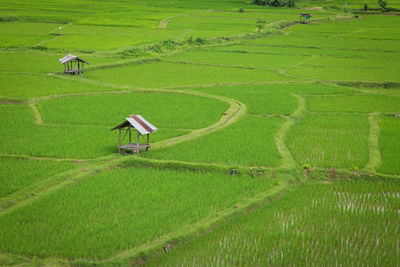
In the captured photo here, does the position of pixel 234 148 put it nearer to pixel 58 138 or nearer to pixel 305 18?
pixel 58 138

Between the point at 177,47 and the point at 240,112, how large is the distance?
41.0ft

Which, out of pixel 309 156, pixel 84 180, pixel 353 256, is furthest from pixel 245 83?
pixel 353 256

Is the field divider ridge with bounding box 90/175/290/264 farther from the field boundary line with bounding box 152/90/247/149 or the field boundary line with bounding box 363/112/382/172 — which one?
the field boundary line with bounding box 152/90/247/149

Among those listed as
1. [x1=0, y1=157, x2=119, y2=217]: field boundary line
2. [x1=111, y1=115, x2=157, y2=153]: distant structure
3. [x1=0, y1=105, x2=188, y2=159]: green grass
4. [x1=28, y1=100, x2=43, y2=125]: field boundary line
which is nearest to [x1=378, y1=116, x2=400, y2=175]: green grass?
[x1=0, y1=105, x2=188, y2=159]: green grass

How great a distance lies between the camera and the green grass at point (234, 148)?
9961mm

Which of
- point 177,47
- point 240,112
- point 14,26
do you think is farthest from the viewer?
point 14,26

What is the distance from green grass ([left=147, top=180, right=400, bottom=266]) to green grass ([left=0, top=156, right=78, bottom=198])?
10.7ft

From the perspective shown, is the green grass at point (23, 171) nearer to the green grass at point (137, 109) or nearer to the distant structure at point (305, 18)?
the green grass at point (137, 109)

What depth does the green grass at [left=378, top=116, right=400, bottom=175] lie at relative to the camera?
978 centimetres

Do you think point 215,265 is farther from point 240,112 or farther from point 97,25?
point 97,25

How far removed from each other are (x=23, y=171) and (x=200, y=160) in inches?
137

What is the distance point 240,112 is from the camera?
13883mm

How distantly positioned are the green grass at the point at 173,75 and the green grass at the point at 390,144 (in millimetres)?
6199

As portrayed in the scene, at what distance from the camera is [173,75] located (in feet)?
62.2
